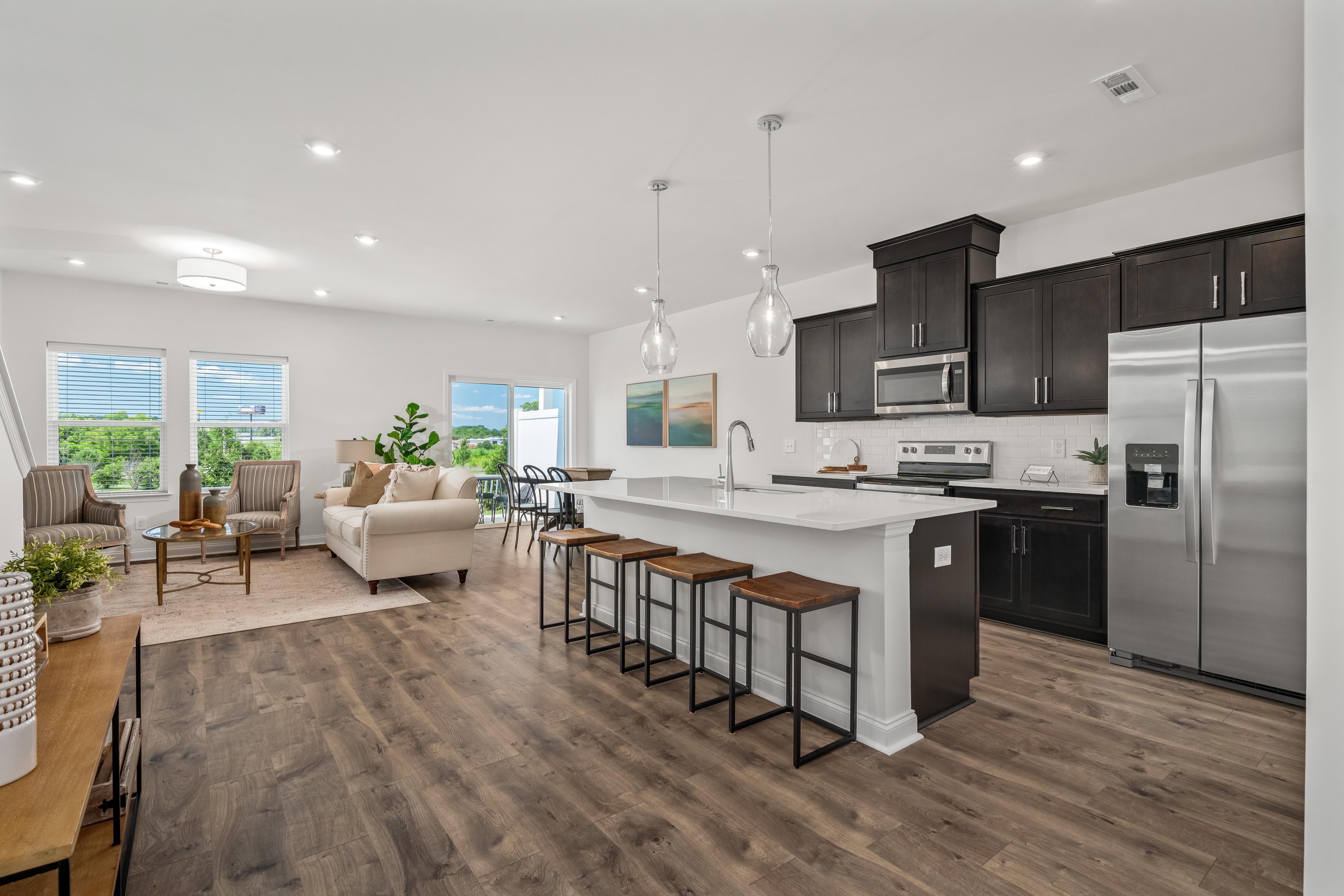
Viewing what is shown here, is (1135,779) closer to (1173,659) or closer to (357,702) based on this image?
(1173,659)

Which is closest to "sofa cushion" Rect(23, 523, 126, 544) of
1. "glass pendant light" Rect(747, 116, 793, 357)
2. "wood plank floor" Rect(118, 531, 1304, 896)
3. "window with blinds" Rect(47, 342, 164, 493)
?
"window with blinds" Rect(47, 342, 164, 493)

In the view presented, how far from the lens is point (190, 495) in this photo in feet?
15.7

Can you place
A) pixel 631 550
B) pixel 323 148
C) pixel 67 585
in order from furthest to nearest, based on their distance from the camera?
pixel 631 550
pixel 323 148
pixel 67 585

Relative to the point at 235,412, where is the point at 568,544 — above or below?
below

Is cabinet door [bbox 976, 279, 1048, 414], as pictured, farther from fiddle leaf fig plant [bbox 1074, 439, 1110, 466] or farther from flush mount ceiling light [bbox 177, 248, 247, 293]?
flush mount ceiling light [bbox 177, 248, 247, 293]

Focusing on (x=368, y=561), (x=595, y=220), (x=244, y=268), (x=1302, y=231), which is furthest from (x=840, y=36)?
(x=244, y=268)

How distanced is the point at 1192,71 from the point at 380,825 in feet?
13.0

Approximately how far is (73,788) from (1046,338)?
4.60 m

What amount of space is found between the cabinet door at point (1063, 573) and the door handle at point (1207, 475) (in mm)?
517

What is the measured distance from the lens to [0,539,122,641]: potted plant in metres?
1.62

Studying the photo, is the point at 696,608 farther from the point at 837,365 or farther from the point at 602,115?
the point at 837,365

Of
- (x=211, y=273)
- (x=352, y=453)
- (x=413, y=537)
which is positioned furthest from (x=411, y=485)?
(x=211, y=273)

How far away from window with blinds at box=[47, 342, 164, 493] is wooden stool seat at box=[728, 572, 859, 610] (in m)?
6.50

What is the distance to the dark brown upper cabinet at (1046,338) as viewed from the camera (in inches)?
151
